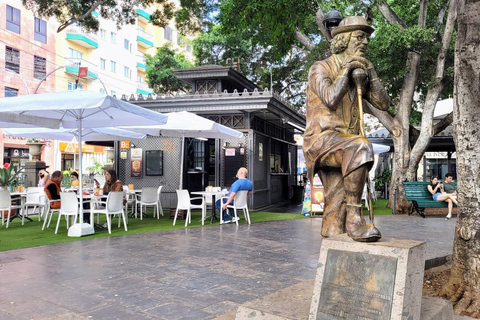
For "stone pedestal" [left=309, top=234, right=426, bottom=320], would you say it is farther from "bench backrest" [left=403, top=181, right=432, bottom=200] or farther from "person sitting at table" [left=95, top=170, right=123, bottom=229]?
"bench backrest" [left=403, top=181, right=432, bottom=200]

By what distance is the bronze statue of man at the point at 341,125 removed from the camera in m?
3.17

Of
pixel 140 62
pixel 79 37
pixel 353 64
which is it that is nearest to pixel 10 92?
pixel 79 37

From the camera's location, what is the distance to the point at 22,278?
4797 millimetres

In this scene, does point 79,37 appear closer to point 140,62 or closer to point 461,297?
point 140,62

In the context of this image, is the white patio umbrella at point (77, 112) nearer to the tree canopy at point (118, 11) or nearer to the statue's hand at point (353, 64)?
the tree canopy at point (118, 11)

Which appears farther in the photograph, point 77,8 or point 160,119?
point 77,8

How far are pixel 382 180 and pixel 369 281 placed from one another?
56.7 ft

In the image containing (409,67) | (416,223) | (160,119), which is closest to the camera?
(160,119)

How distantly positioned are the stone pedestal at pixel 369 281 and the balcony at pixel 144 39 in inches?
1737

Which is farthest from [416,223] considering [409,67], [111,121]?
[111,121]

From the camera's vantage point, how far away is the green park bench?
11.5 meters

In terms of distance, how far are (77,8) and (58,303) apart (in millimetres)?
10292

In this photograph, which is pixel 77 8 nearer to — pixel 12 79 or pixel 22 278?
pixel 22 278

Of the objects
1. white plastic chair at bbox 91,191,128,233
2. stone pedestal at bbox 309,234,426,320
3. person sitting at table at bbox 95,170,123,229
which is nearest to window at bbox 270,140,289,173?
person sitting at table at bbox 95,170,123,229
